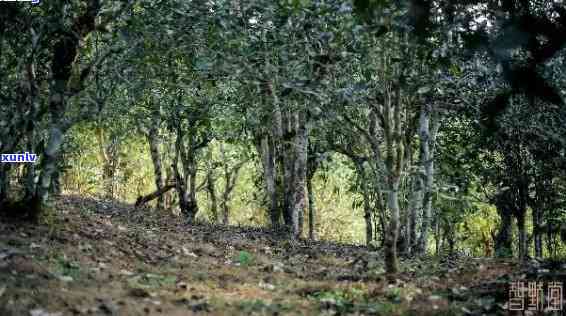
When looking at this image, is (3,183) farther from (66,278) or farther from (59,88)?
(66,278)

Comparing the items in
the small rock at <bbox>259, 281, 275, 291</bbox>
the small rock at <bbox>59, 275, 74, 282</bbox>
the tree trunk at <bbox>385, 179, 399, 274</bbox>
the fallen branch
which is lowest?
the small rock at <bbox>259, 281, 275, 291</bbox>

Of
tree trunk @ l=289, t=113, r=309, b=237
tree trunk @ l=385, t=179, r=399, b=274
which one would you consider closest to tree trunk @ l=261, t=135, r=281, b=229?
tree trunk @ l=289, t=113, r=309, b=237

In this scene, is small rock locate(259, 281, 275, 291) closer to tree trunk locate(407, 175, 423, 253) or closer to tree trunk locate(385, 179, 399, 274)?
tree trunk locate(385, 179, 399, 274)

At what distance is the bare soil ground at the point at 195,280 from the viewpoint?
8.30 meters

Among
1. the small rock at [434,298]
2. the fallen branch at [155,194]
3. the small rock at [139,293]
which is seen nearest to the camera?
the small rock at [139,293]

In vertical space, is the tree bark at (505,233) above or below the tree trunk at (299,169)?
below

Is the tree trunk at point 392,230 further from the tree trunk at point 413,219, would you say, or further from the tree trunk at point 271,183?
the tree trunk at point 271,183

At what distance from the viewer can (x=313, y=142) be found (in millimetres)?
27891

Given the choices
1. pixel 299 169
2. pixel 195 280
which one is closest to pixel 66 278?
pixel 195 280

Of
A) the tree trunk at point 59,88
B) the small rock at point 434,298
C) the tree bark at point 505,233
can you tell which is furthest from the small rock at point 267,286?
the tree bark at point 505,233

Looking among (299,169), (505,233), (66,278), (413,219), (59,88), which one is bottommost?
(66,278)

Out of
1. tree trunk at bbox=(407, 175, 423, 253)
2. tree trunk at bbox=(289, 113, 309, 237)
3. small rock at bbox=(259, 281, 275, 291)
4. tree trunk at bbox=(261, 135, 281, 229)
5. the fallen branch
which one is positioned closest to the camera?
small rock at bbox=(259, 281, 275, 291)

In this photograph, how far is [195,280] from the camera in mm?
10992

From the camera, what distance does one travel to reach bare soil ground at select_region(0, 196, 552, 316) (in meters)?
8.30
